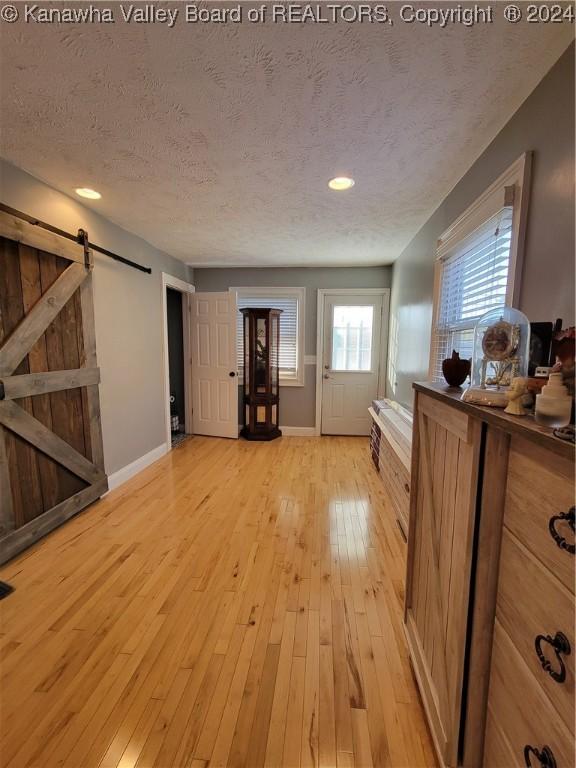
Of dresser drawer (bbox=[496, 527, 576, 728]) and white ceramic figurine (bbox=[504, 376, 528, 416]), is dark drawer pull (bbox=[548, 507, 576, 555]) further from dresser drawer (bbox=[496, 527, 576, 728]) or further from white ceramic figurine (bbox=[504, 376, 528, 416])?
white ceramic figurine (bbox=[504, 376, 528, 416])

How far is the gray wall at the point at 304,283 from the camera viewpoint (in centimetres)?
431

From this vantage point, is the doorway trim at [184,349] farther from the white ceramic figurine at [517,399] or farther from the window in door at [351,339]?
the white ceramic figurine at [517,399]

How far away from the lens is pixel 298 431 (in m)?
4.63

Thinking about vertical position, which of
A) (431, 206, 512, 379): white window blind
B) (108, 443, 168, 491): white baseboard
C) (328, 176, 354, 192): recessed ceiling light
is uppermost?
(328, 176, 354, 192): recessed ceiling light

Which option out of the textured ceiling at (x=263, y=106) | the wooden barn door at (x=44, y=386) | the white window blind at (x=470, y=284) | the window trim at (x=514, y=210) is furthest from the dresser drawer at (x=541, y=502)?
the wooden barn door at (x=44, y=386)

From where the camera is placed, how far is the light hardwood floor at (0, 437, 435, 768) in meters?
1.03

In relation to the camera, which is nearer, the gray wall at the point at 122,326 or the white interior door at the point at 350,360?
the gray wall at the point at 122,326

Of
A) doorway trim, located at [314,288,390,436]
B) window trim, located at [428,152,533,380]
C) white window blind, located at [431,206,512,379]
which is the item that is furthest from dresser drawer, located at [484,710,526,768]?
doorway trim, located at [314,288,390,436]

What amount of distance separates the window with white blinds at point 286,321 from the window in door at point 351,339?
0.51m

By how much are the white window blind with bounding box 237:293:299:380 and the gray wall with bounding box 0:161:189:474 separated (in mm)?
1240

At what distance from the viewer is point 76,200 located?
2.40 meters

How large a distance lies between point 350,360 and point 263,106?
133 inches

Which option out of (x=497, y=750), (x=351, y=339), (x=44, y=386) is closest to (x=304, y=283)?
(x=351, y=339)

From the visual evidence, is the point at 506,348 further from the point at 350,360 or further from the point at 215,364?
the point at 215,364
